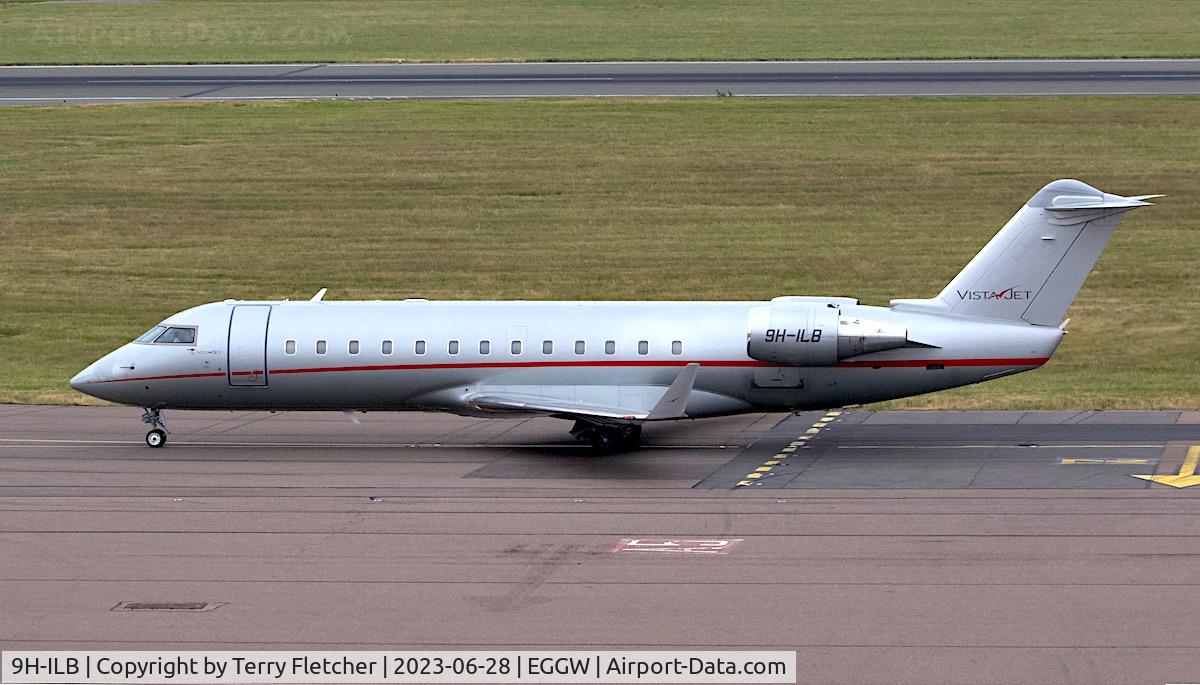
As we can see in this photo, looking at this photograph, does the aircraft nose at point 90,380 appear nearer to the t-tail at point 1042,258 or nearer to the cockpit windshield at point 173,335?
the cockpit windshield at point 173,335

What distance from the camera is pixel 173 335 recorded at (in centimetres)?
3459

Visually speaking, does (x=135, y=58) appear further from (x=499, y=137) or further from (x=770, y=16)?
(x=770, y=16)

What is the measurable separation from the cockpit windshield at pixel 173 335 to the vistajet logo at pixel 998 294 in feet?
53.0

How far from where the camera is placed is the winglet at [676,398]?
1209 inches

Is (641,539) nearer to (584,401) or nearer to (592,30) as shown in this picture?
(584,401)

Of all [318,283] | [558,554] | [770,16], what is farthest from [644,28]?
[558,554]

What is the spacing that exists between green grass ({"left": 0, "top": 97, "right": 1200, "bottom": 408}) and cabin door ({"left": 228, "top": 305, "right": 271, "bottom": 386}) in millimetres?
11771

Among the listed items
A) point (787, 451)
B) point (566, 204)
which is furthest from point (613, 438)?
point (566, 204)

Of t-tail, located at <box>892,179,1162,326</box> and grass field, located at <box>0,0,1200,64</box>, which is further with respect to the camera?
→ grass field, located at <box>0,0,1200,64</box>

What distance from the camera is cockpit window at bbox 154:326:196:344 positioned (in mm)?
34438

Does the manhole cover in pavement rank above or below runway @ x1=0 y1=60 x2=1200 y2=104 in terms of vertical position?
below

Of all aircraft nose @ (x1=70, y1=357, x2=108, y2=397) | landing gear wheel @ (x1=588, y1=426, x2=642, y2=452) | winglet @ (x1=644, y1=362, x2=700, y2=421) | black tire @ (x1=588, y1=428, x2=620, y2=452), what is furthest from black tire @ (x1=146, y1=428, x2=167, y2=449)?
winglet @ (x1=644, y1=362, x2=700, y2=421)

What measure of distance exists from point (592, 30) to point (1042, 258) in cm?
5651

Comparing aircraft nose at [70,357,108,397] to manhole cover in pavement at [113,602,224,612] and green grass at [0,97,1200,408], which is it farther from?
manhole cover in pavement at [113,602,224,612]
